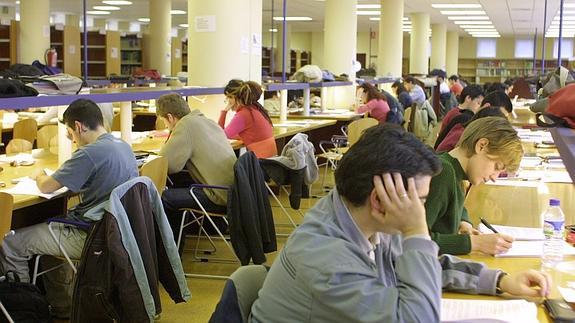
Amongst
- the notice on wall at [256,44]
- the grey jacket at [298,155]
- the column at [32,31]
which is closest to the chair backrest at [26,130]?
the notice on wall at [256,44]

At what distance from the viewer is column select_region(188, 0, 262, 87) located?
6.70m

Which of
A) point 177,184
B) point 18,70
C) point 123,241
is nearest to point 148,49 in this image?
point 18,70

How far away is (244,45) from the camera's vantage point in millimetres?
6961

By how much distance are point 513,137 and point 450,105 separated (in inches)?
479

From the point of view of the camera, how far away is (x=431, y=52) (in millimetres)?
20531

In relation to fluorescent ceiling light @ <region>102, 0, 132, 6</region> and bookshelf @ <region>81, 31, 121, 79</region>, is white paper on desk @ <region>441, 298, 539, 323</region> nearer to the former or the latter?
bookshelf @ <region>81, 31, 121, 79</region>

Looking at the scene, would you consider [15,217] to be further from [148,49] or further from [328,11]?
[148,49]

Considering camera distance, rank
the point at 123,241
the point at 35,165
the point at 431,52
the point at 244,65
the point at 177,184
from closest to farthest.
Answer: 1. the point at 123,241
2. the point at 35,165
3. the point at 177,184
4. the point at 244,65
5. the point at 431,52

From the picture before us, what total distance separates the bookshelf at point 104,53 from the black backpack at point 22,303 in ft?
38.1

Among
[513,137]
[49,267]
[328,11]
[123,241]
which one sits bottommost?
[49,267]

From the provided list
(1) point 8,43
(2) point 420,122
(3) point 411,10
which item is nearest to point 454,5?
(3) point 411,10

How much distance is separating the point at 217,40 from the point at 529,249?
4.68 m

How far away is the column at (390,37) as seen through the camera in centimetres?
1395

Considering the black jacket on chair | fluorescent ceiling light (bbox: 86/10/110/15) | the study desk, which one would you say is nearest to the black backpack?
the black jacket on chair
